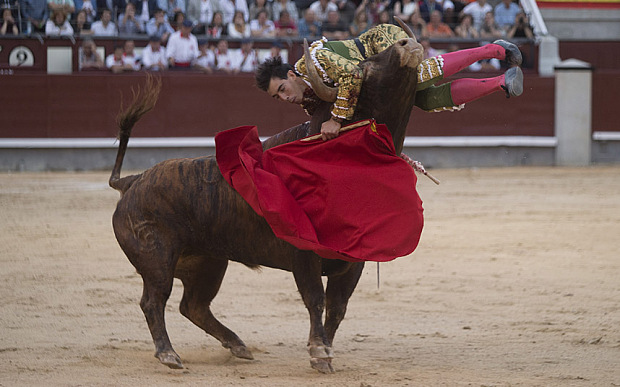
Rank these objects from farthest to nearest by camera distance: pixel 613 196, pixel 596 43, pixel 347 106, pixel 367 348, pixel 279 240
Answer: pixel 596 43
pixel 613 196
pixel 367 348
pixel 279 240
pixel 347 106

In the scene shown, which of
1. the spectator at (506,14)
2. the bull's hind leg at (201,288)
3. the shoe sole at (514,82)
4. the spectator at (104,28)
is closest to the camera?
the shoe sole at (514,82)

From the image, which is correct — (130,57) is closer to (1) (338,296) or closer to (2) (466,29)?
(2) (466,29)

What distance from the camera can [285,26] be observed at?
12016 mm

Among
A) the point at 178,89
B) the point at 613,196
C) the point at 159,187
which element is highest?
the point at 159,187

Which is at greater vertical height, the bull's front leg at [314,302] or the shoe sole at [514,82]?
the shoe sole at [514,82]

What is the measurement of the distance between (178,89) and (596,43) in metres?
7.22

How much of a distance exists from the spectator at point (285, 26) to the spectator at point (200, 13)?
92 cm

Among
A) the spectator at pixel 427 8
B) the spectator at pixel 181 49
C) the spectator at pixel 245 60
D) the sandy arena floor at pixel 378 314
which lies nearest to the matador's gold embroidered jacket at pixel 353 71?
the sandy arena floor at pixel 378 314

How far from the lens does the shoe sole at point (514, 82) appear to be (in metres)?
3.07

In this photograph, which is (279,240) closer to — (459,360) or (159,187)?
(159,187)

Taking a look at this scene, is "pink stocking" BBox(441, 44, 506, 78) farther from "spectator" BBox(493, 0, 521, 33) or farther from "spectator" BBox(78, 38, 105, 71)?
"spectator" BBox(493, 0, 521, 33)

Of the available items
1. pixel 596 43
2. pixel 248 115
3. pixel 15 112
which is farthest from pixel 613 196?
pixel 15 112

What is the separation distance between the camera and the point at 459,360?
11.4 ft

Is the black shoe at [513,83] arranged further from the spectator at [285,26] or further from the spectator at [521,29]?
the spectator at [521,29]
